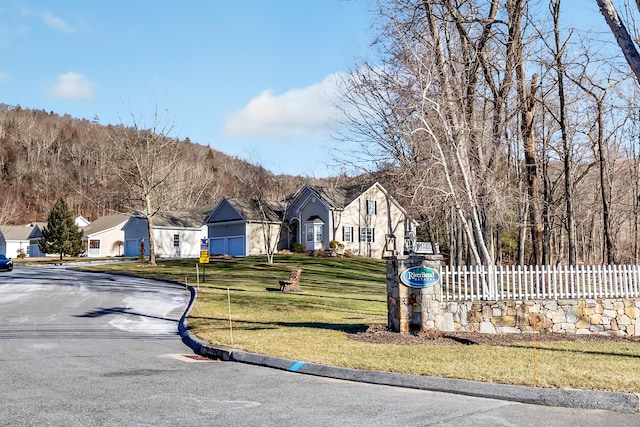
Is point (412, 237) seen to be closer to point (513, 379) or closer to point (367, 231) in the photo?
point (513, 379)

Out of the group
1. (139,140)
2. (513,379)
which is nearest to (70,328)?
(513,379)

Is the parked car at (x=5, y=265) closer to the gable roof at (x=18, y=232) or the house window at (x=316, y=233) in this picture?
the house window at (x=316, y=233)

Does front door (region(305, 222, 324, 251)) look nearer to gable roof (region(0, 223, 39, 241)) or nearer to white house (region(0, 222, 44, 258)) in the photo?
white house (region(0, 222, 44, 258))

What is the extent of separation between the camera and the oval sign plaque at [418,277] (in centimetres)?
1350

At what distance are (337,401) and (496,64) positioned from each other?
662 inches

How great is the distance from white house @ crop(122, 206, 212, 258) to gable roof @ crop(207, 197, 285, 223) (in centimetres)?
408

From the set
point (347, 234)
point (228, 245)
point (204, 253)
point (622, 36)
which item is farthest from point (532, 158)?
point (228, 245)

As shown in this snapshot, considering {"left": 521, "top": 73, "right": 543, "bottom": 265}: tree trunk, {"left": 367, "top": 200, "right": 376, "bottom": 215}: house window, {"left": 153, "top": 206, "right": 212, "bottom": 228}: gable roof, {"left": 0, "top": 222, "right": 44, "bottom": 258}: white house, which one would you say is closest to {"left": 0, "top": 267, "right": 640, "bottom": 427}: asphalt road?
{"left": 521, "top": 73, "right": 543, "bottom": 265}: tree trunk

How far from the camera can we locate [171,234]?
58.9 metres

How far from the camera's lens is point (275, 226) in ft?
174

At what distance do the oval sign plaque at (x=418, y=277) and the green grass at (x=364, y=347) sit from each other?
5.99 feet

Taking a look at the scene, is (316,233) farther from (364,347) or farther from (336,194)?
(364,347)

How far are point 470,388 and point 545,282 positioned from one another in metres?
8.08

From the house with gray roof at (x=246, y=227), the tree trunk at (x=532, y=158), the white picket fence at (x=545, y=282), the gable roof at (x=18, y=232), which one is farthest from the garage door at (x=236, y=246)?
the gable roof at (x=18, y=232)
